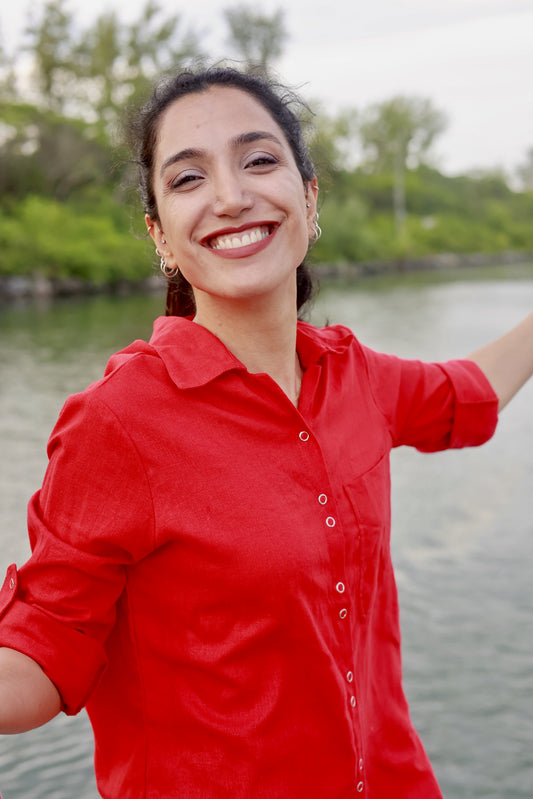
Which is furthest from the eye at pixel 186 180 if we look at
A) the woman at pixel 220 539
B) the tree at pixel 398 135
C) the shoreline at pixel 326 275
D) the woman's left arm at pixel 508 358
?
the tree at pixel 398 135

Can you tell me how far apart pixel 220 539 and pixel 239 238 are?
0.36m

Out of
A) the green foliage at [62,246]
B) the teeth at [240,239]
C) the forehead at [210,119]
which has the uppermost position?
the forehead at [210,119]

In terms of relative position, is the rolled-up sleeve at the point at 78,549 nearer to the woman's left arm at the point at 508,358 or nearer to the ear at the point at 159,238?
the ear at the point at 159,238

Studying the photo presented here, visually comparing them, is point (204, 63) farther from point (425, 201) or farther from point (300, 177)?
point (425, 201)

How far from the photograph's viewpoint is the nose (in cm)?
109

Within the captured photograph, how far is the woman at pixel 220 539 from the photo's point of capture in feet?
3.18

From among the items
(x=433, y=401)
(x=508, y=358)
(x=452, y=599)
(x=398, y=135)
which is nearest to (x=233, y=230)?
(x=433, y=401)

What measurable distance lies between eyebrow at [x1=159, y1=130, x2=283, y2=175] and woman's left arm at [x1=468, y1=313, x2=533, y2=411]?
22.7 inches

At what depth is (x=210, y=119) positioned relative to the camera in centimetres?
112

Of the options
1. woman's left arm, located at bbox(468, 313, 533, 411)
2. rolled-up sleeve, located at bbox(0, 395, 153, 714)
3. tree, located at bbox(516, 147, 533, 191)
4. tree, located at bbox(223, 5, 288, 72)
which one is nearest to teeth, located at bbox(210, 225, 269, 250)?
rolled-up sleeve, located at bbox(0, 395, 153, 714)

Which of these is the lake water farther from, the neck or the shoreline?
the shoreline

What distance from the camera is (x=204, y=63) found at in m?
1.32

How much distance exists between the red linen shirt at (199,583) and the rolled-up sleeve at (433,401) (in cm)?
23

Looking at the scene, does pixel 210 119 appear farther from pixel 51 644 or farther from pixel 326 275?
pixel 326 275
